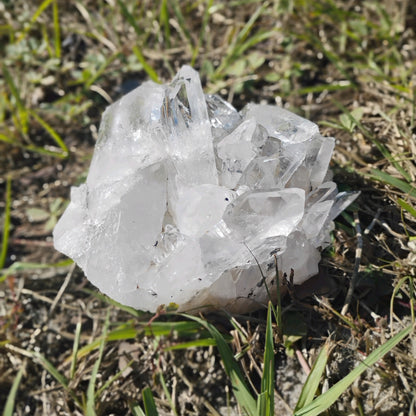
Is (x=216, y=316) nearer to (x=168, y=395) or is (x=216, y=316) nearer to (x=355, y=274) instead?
(x=168, y=395)

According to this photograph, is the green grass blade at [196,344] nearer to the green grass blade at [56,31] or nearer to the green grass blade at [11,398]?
the green grass blade at [11,398]

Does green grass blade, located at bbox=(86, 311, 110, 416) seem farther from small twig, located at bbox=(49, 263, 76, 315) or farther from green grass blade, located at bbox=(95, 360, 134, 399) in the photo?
small twig, located at bbox=(49, 263, 76, 315)

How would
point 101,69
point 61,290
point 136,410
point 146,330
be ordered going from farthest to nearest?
Result: point 101,69, point 61,290, point 146,330, point 136,410

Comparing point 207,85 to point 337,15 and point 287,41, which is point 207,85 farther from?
point 337,15

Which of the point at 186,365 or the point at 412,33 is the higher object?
the point at 412,33

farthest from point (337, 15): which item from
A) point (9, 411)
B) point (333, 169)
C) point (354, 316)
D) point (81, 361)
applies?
point (9, 411)

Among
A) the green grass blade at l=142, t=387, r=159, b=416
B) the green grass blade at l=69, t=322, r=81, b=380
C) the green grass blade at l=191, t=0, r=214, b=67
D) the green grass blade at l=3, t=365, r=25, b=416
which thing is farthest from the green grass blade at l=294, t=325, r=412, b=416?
the green grass blade at l=191, t=0, r=214, b=67

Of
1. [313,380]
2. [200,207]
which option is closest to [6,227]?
[200,207]
